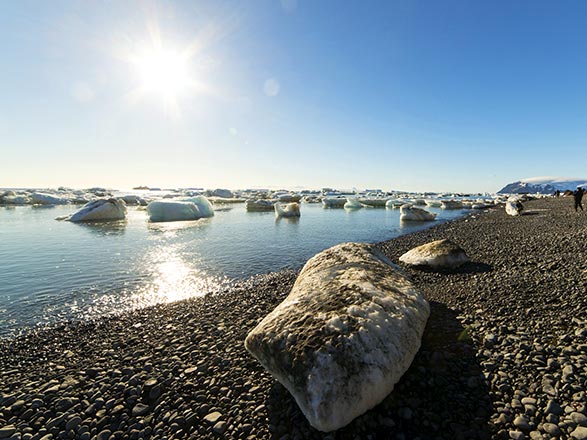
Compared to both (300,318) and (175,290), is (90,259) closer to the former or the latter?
(175,290)

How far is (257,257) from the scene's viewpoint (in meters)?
13.8

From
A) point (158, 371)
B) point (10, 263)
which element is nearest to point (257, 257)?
point (158, 371)

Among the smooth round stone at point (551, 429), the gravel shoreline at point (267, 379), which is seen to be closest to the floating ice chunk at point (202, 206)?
the gravel shoreline at point (267, 379)

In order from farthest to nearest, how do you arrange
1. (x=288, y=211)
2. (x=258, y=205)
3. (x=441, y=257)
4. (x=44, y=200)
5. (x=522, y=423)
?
(x=44, y=200), (x=258, y=205), (x=288, y=211), (x=441, y=257), (x=522, y=423)

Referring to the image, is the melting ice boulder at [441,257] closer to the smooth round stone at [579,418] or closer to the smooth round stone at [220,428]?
the smooth round stone at [579,418]

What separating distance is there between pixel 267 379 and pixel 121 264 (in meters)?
11.3

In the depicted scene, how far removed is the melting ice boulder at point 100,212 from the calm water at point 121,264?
15.6ft

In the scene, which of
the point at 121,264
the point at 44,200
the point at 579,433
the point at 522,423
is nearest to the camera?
the point at 579,433

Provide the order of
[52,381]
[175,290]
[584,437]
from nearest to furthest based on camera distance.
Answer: [584,437], [52,381], [175,290]

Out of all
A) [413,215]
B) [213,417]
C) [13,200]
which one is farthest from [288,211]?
[13,200]

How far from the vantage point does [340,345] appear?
10.4 feet

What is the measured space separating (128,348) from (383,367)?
5.00 metres

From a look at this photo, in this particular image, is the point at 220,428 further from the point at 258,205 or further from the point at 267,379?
the point at 258,205

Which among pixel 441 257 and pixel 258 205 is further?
→ pixel 258 205
